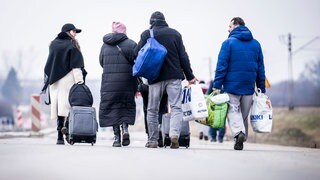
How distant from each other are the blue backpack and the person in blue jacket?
93cm

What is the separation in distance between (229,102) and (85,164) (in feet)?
16.9

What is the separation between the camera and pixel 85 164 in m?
9.35

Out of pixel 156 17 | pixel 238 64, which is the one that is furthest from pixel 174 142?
pixel 156 17

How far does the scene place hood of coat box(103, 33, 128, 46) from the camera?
1473cm

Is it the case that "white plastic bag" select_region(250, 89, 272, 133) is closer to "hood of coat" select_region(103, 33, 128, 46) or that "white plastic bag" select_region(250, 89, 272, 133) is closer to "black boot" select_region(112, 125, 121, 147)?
"black boot" select_region(112, 125, 121, 147)

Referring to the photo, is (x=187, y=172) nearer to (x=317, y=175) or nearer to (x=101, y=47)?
(x=317, y=175)

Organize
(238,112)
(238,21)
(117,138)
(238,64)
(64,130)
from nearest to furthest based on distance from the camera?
(238,64), (238,112), (238,21), (117,138), (64,130)

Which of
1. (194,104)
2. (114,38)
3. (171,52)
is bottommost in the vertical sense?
(194,104)

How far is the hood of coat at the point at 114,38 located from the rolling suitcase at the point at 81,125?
1.23m

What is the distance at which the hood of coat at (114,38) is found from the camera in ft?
48.3

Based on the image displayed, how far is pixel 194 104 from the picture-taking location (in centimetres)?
1416

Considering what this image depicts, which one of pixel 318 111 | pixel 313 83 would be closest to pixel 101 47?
pixel 318 111

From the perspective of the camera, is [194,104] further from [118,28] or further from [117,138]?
[118,28]

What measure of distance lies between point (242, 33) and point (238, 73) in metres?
0.61
